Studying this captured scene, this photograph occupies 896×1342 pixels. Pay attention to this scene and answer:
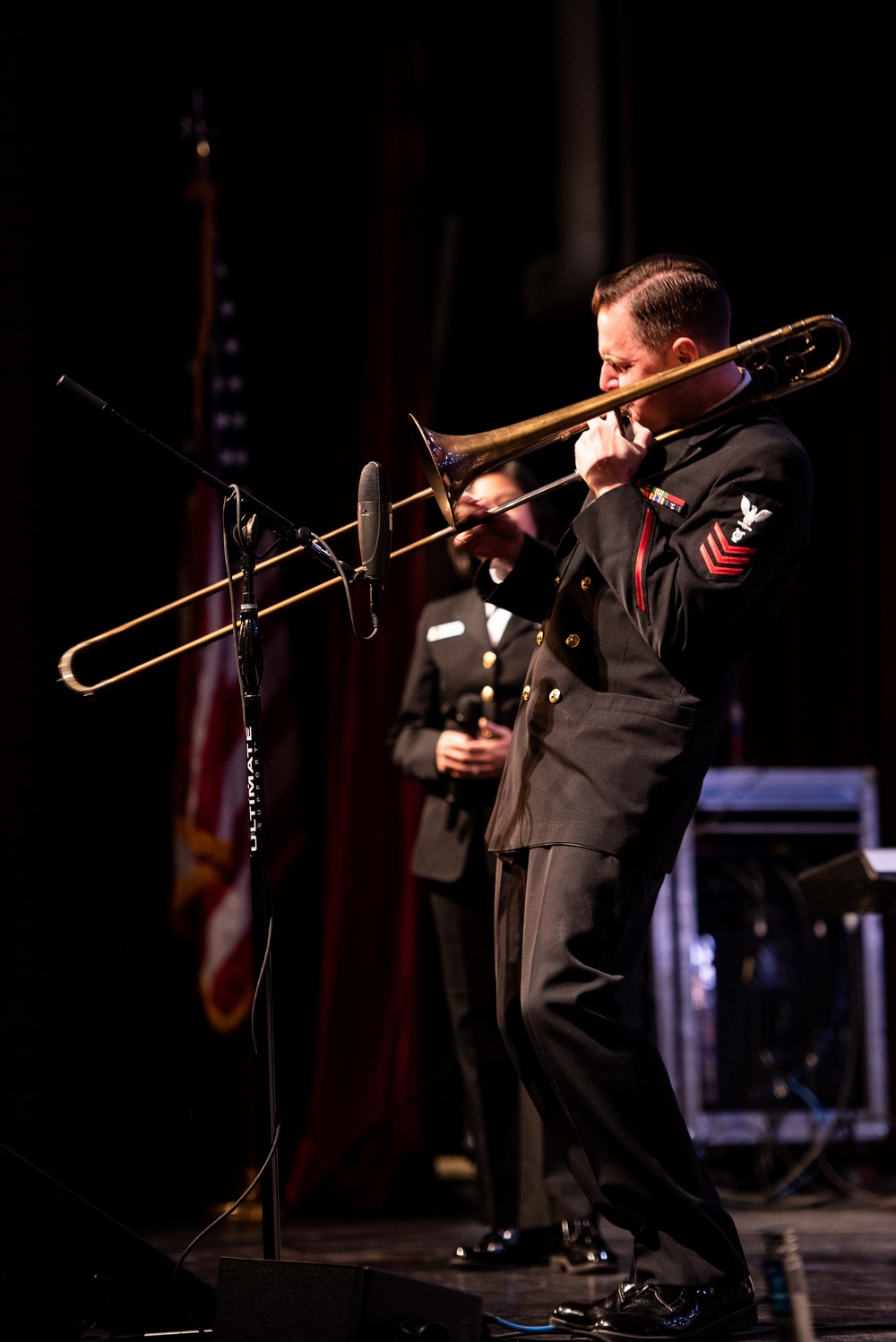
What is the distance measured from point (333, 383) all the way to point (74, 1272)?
2.85 meters

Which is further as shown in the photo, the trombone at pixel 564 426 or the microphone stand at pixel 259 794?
the trombone at pixel 564 426

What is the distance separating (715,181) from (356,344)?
144 centimetres

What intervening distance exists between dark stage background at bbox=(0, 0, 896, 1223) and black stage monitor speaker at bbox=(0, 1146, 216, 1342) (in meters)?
1.74

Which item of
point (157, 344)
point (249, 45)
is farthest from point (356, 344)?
point (249, 45)

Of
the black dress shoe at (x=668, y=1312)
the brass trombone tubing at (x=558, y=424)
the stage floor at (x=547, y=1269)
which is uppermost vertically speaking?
the brass trombone tubing at (x=558, y=424)

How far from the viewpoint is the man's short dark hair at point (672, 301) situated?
2176 millimetres

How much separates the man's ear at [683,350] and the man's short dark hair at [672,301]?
0.5 inches

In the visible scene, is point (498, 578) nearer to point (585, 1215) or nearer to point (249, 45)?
point (585, 1215)

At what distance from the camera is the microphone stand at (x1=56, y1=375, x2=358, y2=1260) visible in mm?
1894

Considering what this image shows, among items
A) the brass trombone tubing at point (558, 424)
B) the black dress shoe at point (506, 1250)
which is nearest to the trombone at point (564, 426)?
the brass trombone tubing at point (558, 424)

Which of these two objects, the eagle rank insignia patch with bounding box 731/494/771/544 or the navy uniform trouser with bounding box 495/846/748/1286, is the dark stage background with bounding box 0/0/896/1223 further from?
the eagle rank insignia patch with bounding box 731/494/771/544

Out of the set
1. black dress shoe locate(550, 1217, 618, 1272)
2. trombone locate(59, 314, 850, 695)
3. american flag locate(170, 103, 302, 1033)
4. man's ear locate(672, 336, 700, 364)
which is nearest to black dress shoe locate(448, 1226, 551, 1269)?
black dress shoe locate(550, 1217, 618, 1272)

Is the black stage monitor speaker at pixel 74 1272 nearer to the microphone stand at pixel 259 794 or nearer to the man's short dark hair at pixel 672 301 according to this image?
the microphone stand at pixel 259 794

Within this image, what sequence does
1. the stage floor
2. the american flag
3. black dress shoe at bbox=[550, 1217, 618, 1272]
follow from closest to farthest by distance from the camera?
the stage floor
black dress shoe at bbox=[550, 1217, 618, 1272]
the american flag
